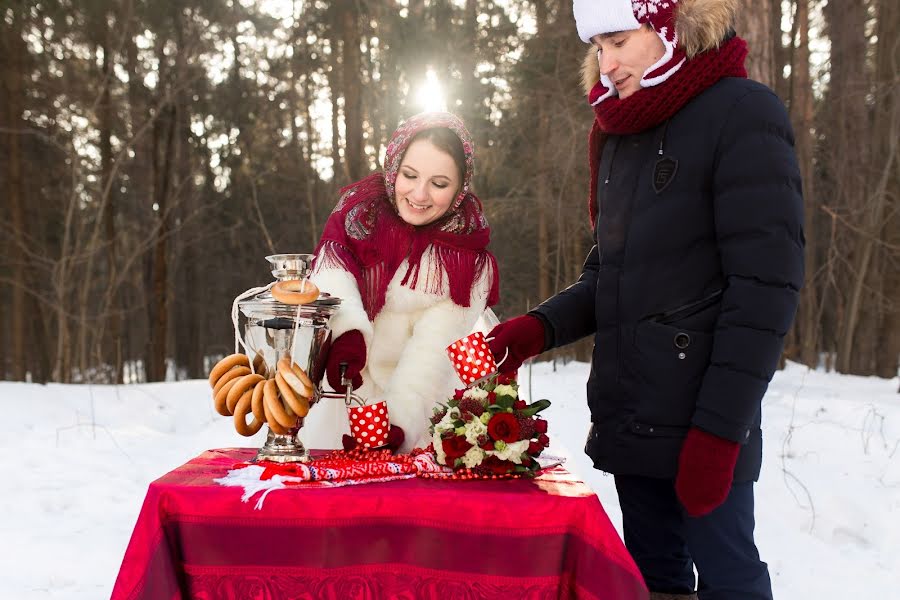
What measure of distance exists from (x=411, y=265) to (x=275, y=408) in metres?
0.75

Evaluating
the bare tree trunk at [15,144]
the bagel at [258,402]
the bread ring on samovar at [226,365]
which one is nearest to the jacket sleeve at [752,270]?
the bagel at [258,402]

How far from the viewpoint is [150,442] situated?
5242 mm

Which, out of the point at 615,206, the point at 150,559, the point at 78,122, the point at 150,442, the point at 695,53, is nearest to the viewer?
the point at 150,559

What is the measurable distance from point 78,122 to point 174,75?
1.78m

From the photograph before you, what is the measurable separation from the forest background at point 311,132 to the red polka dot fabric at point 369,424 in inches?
248

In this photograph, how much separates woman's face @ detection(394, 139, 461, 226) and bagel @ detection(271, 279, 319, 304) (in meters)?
0.59

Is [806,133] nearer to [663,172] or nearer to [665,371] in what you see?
[663,172]

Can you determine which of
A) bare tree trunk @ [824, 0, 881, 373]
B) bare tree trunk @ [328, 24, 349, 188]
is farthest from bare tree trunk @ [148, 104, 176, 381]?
bare tree trunk @ [824, 0, 881, 373]

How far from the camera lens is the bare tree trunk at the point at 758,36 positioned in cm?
464

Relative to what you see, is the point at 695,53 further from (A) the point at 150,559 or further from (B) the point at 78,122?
(B) the point at 78,122

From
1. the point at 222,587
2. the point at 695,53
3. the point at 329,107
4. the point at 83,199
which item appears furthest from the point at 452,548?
the point at 83,199

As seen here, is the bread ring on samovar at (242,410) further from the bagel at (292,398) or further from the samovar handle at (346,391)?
the samovar handle at (346,391)

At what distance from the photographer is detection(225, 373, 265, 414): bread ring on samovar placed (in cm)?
169

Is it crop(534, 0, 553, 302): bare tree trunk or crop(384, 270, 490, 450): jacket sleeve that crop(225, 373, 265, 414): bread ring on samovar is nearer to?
crop(384, 270, 490, 450): jacket sleeve
